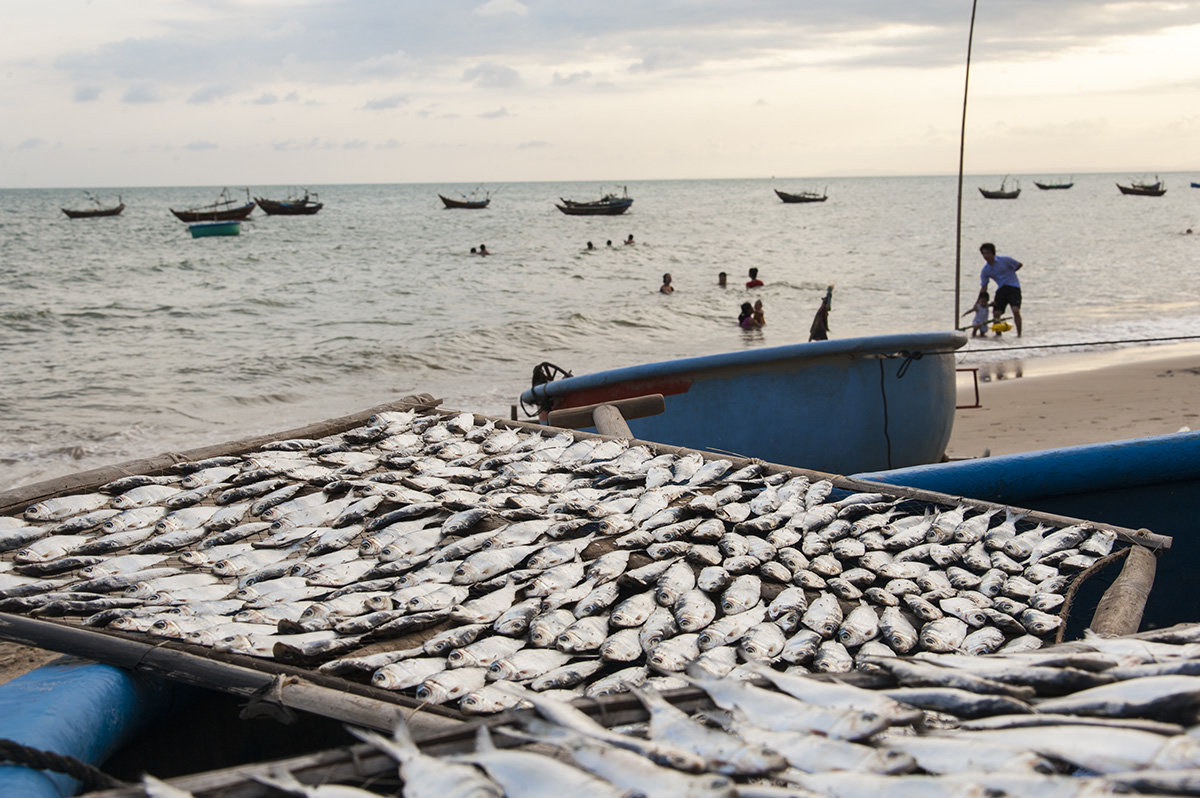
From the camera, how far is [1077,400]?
12.0 m

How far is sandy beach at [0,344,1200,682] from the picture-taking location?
33.4ft

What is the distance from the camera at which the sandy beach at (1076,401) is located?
10.2 metres

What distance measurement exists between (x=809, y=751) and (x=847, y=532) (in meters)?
2.52

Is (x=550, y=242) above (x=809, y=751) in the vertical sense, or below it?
above

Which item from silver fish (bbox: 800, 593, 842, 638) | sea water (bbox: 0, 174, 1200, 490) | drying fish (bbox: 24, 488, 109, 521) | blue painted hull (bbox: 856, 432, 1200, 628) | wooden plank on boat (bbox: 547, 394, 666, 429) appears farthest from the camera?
sea water (bbox: 0, 174, 1200, 490)

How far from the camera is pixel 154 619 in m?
3.37

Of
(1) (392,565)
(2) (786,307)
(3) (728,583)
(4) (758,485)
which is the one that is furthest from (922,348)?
(2) (786,307)

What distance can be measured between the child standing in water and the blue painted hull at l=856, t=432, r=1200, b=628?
38.0 feet

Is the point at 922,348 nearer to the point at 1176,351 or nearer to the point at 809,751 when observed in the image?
the point at 809,751

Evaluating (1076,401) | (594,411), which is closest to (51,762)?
(594,411)

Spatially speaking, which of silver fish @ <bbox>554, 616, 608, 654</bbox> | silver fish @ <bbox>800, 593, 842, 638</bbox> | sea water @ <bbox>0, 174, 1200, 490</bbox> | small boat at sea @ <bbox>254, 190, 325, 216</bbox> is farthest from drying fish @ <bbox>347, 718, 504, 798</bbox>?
small boat at sea @ <bbox>254, 190, 325, 216</bbox>

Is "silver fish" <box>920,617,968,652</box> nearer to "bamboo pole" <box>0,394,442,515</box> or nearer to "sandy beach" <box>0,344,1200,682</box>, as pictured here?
"bamboo pole" <box>0,394,442,515</box>

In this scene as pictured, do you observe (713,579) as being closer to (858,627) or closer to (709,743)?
(858,627)

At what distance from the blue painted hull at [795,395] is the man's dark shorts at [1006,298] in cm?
957
